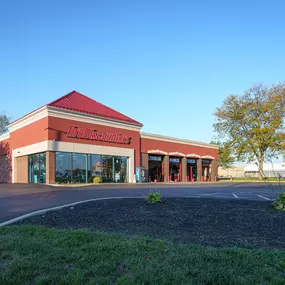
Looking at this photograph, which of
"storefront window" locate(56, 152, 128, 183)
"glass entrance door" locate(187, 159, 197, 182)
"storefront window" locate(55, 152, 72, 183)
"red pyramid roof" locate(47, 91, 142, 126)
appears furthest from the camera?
"glass entrance door" locate(187, 159, 197, 182)

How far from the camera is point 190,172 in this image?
41438 mm

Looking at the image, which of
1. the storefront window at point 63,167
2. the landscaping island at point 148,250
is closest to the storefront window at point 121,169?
the storefront window at point 63,167

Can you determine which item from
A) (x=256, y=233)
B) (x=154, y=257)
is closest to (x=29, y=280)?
(x=154, y=257)

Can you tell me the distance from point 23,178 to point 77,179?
668 centimetres

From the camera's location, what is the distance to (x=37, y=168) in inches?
1069

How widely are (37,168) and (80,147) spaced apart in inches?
169

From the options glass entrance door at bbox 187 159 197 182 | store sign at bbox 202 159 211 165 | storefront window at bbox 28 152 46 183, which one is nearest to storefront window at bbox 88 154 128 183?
storefront window at bbox 28 152 46 183

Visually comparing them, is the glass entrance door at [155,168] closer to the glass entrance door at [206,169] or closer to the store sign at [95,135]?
the store sign at [95,135]

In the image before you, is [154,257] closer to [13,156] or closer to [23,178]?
[23,178]

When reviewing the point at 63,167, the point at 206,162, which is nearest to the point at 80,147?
the point at 63,167

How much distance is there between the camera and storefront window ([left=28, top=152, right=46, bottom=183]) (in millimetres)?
25875

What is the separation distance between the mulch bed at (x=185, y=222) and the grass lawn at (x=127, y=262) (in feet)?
2.25

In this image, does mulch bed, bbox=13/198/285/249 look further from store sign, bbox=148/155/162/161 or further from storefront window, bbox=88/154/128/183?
store sign, bbox=148/155/162/161

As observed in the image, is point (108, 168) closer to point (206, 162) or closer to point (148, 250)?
point (206, 162)
